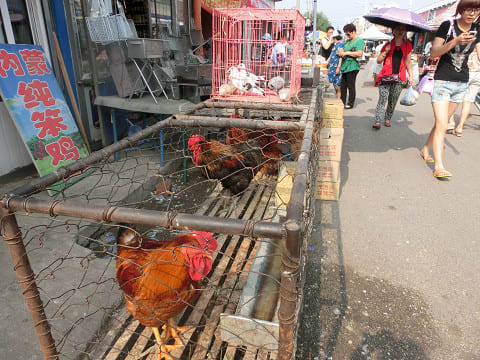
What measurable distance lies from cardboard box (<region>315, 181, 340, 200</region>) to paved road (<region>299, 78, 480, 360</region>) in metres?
0.08

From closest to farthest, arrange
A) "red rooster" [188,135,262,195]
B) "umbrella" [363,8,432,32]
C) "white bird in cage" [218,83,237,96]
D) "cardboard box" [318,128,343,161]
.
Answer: "red rooster" [188,135,262,195], "cardboard box" [318,128,343,161], "white bird in cage" [218,83,237,96], "umbrella" [363,8,432,32]

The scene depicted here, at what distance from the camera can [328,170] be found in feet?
11.7

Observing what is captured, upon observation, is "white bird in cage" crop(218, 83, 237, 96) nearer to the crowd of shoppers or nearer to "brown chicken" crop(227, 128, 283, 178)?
"brown chicken" crop(227, 128, 283, 178)

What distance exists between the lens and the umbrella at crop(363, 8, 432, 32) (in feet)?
14.2

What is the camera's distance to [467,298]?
2295 millimetres

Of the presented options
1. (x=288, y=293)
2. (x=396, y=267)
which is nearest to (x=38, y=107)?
(x=288, y=293)

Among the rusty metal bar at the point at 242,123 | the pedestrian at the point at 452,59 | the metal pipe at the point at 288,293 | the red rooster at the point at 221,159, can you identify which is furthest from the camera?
the pedestrian at the point at 452,59

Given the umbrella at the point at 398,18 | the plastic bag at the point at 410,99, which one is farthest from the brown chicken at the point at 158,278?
the plastic bag at the point at 410,99

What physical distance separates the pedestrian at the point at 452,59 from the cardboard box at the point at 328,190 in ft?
4.87

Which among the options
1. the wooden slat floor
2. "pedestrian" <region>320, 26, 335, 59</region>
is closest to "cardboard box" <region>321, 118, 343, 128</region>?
the wooden slat floor

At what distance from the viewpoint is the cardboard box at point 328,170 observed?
11.5 ft

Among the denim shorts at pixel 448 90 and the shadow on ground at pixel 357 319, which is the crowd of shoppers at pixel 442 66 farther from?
the shadow on ground at pixel 357 319

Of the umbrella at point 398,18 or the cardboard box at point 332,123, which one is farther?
the umbrella at point 398,18

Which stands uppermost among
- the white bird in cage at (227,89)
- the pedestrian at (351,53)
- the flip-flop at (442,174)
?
the pedestrian at (351,53)
